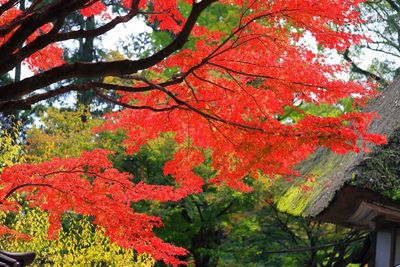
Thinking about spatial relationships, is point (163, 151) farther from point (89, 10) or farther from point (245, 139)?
point (245, 139)

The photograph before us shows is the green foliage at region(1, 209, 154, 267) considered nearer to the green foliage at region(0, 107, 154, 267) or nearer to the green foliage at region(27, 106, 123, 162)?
the green foliage at region(0, 107, 154, 267)

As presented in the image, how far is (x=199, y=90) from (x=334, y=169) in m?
3.40

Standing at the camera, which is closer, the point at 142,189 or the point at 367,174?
the point at 367,174

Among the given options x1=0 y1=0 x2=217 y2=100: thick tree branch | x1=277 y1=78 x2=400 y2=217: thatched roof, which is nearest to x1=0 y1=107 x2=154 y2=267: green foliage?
x1=277 y1=78 x2=400 y2=217: thatched roof

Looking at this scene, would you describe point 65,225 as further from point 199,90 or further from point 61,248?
point 199,90

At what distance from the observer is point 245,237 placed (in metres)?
18.0

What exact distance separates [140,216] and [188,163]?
86 centimetres

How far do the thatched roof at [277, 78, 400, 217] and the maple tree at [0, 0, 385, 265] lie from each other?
47 cm

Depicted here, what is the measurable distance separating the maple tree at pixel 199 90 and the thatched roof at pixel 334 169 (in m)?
0.47

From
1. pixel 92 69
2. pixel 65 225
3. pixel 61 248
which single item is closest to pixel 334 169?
pixel 61 248

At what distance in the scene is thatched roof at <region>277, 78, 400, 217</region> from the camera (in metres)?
7.43

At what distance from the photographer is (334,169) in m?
9.95

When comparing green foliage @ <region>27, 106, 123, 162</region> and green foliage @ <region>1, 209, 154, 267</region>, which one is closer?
green foliage @ <region>1, 209, 154, 267</region>

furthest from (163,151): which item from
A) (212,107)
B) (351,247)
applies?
(212,107)
